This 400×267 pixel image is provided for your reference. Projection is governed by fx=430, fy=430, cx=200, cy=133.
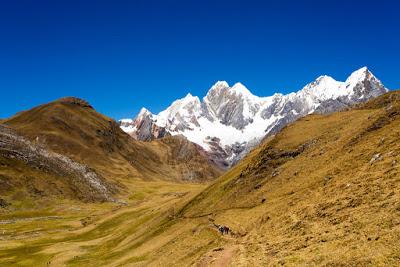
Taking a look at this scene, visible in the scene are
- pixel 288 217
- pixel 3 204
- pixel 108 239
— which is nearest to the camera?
pixel 288 217

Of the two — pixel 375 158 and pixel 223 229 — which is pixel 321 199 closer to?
pixel 375 158

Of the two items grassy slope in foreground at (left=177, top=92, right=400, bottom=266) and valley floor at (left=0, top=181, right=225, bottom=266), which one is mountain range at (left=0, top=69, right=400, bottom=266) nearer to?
grassy slope in foreground at (left=177, top=92, right=400, bottom=266)

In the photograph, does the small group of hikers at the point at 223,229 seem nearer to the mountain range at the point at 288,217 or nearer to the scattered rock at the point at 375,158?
the mountain range at the point at 288,217

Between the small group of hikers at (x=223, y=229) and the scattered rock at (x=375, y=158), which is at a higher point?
the scattered rock at (x=375, y=158)

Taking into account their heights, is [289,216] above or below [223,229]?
above

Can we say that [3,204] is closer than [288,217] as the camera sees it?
No

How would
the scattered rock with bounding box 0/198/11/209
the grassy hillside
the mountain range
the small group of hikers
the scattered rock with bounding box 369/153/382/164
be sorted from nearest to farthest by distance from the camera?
the grassy hillside
the mountain range
the scattered rock with bounding box 369/153/382/164
the small group of hikers
the scattered rock with bounding box 0/198/11/209

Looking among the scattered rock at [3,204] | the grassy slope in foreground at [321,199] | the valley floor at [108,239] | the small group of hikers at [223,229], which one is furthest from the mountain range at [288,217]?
the scattered rock at [3,204]

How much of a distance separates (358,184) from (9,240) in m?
107

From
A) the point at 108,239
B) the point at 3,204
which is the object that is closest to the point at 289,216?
the point at 108,239

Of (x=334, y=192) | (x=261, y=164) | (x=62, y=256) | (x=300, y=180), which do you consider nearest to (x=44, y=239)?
(x=62, y=256)

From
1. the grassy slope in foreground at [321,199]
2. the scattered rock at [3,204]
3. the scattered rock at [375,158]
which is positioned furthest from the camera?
the scattered rock at [3,204]

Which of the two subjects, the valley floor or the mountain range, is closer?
the mountain range

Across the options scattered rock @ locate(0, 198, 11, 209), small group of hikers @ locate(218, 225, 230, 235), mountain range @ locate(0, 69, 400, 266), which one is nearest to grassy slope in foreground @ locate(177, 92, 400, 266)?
mountain range @ locate(0, 69, 400, 266)
